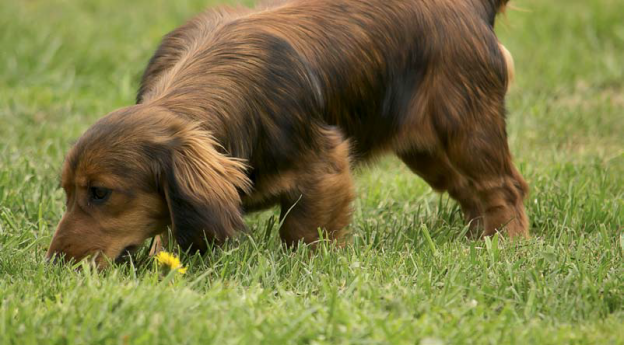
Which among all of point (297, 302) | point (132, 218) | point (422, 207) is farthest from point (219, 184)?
point (422, 207)

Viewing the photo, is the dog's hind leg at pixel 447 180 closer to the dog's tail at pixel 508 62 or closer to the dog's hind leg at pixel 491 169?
the dog's hind leg at pixel 491 169

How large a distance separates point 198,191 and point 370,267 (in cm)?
74

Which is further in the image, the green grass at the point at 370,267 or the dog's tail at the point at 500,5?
the dog's tail at the point at 500,5

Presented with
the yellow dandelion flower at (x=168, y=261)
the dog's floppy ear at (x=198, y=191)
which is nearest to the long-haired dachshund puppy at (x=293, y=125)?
the dog's floppy ear at (x=198, y=191)

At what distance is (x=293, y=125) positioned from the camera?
392 cm

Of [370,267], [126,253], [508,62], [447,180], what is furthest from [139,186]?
[508,62]

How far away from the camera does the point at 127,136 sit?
3.59 m

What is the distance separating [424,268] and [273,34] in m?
1.22

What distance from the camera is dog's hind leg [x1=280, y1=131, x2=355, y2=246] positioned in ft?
13.2

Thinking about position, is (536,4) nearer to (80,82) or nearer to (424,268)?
(80,82)

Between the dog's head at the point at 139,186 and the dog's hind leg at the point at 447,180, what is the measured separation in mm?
1264

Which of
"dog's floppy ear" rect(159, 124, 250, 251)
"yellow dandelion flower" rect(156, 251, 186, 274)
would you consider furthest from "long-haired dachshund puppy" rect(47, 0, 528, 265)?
"yellow dandelion flower" rect(156, 251, 186, 274)

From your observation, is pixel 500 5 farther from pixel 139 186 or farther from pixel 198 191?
pixel 139 186

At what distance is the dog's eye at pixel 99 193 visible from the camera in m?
3.58
